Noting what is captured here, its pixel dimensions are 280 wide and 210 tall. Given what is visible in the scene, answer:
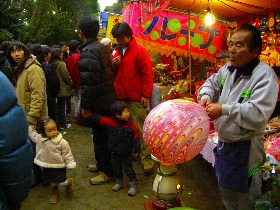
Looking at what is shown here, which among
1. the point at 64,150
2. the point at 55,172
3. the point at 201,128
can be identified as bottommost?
the point at 55,172

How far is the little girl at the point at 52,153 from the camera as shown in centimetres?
435

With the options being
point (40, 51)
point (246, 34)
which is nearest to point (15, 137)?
point (246, 34)

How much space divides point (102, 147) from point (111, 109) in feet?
2.54

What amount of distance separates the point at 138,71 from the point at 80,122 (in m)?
1.30

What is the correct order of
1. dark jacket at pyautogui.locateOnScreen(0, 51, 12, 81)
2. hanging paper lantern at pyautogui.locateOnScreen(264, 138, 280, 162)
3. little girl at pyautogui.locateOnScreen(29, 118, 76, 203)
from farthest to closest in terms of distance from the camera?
dark jacket at pyautogui.locateOnScreen(0, 51, 12, 81), little girl at pyautogui.locateOnScreen(29, 118, 76, 203), hanging paper lantern at pyautogui.locateOnScreen(264, 138, 280, 162)

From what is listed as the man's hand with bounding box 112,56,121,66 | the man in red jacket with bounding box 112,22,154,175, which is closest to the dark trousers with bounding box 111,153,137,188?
the man in red jacket with bounding box 112,22,154,175

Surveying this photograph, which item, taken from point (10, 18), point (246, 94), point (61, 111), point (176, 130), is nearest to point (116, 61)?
point (176, 130)

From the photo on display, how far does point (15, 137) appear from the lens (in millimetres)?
1926

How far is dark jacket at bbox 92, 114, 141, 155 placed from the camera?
14.9 feet

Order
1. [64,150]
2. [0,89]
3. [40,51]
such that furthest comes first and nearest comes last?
[40,51] < [64,150] < [0,89]

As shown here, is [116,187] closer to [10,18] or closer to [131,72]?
[131,72]

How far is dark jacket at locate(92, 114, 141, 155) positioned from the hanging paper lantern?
185 centimetres

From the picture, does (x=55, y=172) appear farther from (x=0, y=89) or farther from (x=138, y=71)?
(x=0, y=89)

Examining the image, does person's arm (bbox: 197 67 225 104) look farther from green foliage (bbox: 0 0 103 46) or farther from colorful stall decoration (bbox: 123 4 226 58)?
green foliage (bbox: 0 0 103 46)
